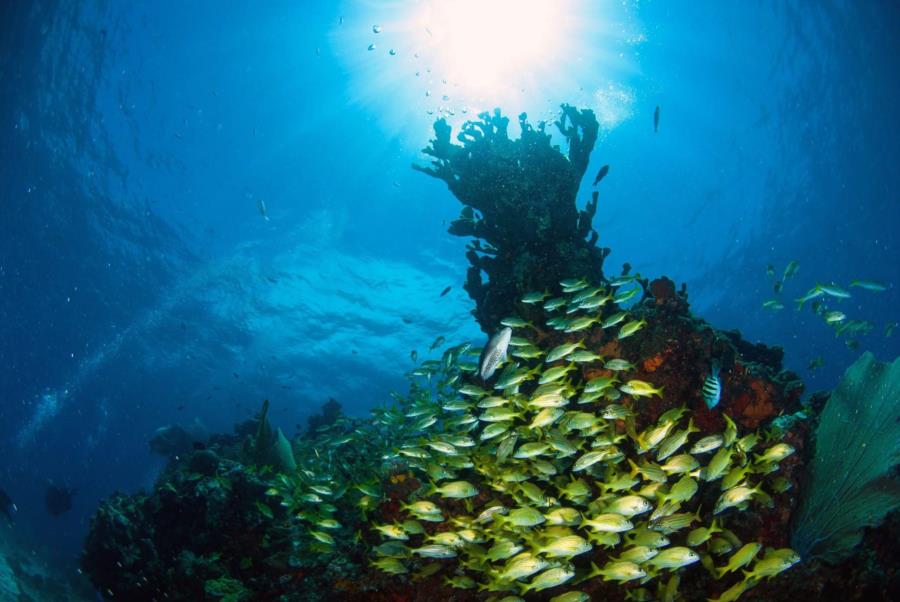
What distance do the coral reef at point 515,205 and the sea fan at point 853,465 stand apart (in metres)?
3.64

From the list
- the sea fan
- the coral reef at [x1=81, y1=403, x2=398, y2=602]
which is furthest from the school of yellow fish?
the coral reef at [x1=81, y1=403, x2=398, y2=602]

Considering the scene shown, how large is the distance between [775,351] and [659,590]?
638 cm

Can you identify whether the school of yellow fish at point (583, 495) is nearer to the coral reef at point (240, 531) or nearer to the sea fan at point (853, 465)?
the sea fan at point (853, 465)

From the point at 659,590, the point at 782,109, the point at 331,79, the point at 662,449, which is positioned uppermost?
the point at 782,109

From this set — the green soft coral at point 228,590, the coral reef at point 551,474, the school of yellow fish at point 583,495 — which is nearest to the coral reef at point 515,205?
the coral reef at point 551,474

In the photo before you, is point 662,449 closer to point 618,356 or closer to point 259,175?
point 618,356

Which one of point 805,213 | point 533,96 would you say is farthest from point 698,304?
point 533,96

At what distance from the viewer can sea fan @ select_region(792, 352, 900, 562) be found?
16.5 ft

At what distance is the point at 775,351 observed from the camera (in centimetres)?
864

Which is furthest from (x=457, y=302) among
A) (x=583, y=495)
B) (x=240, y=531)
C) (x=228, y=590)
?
(x=583, y=495)

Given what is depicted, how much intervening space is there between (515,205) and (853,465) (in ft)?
18.6

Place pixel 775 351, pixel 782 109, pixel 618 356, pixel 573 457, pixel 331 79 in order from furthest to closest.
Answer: pixel 782 109 < pixel 331 79 < pixel 775 351 < pixel 618 356 < pixel 573 457

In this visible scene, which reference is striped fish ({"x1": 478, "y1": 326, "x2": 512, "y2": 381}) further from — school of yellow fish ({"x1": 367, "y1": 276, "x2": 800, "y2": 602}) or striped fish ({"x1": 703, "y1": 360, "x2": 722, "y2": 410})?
striped fish ({"x1": 703, "y1": 360, "x2": 722, "y2": 410})

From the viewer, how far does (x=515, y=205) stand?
25.4 feet
